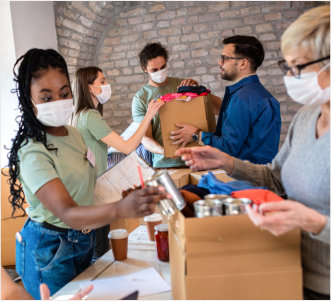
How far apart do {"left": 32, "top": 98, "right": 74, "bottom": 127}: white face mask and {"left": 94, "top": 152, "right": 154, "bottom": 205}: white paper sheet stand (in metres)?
0.33

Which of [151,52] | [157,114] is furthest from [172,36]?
[157,114]

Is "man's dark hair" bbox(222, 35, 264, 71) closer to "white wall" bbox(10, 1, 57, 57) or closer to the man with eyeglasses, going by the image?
the man with eyeglasses

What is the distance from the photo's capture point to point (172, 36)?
4504mm

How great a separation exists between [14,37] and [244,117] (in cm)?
229

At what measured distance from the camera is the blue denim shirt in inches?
83.2

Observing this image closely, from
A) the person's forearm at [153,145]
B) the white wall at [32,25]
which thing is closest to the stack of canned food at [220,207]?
the person's forearm at [153,145]

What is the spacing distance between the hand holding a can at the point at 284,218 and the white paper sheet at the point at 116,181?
0.83 meters

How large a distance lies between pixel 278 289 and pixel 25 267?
102 cm

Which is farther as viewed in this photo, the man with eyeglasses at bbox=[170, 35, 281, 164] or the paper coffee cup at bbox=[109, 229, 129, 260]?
the man with eyeglasses at bbox=[170, 35, 281, 164]

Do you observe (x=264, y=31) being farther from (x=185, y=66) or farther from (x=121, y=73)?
(x=121, y=73)

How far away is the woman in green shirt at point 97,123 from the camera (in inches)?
86.0

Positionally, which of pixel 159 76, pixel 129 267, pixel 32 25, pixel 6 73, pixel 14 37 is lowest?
pixel 129 267

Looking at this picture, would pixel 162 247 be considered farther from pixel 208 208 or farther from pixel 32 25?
pixel 32 25

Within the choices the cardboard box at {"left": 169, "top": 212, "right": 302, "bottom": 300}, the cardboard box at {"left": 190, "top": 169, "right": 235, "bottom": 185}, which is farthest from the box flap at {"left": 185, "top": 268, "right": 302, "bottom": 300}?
the cardboard box at {"left": 190, "top": 169, "right": 235, "bottom": 185}
